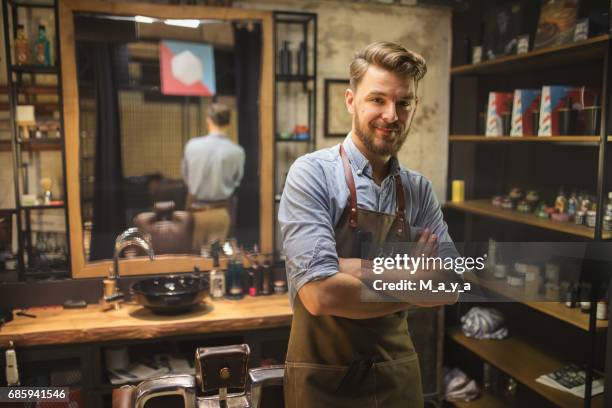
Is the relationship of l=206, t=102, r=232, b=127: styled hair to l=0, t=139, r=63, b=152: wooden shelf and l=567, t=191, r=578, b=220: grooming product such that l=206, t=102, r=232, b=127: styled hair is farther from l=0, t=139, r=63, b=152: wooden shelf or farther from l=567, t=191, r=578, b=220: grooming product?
l=567, t=191, r=578, b=220: grooming product

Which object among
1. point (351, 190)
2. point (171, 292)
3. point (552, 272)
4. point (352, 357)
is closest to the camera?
point (351, 190)

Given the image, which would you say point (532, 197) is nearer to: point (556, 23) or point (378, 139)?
point (556, 23)

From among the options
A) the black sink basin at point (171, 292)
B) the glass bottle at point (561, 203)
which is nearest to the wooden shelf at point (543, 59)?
the glass bottle at point (561, 203)

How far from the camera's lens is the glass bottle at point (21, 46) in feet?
8.86

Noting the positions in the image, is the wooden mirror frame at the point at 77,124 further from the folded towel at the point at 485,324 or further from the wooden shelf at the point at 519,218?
the wooden shelf at the point at 519,218

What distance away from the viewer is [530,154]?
2486 mm

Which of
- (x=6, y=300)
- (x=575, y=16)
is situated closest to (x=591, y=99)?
(x=575, y=16)

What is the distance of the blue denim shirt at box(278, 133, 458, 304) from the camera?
1499mm

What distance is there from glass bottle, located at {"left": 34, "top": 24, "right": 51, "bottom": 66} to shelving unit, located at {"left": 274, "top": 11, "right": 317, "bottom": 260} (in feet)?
3.77

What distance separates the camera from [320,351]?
1708 millimetres

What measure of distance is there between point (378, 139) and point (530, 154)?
119 cm

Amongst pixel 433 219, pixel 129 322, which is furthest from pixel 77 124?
pixel 433 219

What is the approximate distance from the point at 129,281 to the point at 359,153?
184 cm

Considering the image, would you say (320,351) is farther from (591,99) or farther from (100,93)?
(100,93)
